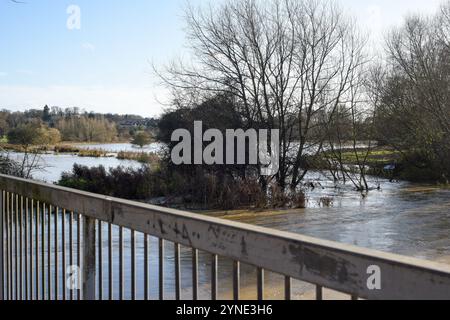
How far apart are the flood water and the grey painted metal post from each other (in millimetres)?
2324

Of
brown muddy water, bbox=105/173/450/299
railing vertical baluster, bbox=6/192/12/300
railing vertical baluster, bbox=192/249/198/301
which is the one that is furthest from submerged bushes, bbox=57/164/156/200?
railing vertical baluster, bbox=192/249/198/301

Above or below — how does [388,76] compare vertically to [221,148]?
above

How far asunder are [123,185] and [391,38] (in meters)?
15.6

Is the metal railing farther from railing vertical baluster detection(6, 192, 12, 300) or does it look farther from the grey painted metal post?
railing vertical baluster detection(6, 192, 12, 300)

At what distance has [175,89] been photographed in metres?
16.8

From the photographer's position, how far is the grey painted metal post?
2.30 m

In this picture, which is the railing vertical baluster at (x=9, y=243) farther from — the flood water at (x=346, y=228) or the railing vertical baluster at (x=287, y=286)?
the railing vertical baluster at (x=287, y=286)

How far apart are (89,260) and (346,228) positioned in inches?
394

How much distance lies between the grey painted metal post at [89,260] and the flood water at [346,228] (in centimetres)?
232

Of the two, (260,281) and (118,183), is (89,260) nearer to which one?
(260,281)

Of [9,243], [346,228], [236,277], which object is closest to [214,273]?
[236,277]

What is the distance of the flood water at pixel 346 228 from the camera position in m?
6.34
